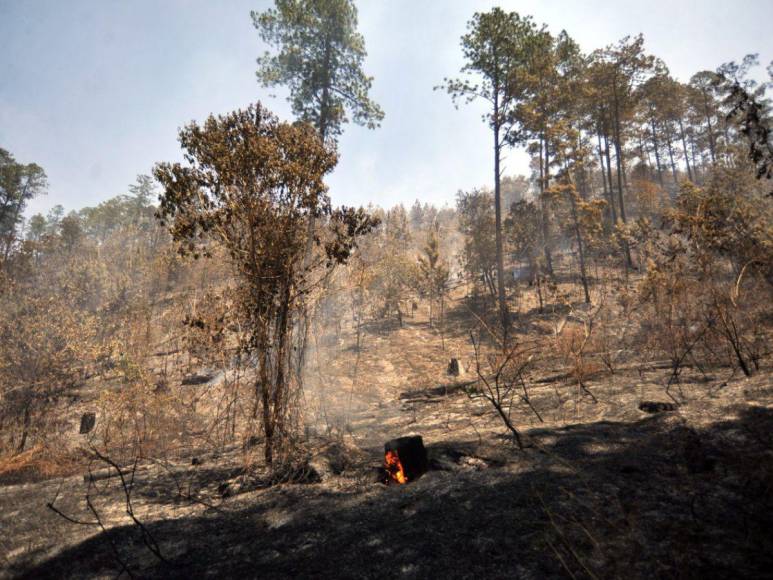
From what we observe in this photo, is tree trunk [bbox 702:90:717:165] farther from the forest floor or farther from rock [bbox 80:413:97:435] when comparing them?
rock [bbox 80:413:97:435]

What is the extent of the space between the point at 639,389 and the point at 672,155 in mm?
48606

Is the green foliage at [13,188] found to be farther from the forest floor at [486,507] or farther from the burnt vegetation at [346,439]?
the forest floor at [486,507]

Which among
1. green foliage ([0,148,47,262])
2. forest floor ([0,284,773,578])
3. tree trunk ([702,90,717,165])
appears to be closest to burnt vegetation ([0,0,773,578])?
forest floor ([0,284,773,578])

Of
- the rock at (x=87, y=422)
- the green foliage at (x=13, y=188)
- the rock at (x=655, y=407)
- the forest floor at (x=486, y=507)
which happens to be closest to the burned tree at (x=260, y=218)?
the forest floor at (x=486, y=507)

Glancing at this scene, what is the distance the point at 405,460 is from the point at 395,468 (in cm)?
18

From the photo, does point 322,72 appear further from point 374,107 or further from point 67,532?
point 67,532

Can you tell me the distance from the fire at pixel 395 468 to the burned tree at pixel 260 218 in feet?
5.50

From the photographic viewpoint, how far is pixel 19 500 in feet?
17.8

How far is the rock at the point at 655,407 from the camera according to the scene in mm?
4715

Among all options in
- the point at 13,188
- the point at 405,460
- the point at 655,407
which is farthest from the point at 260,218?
the point at 13,188

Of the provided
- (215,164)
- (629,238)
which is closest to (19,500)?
(215,164)

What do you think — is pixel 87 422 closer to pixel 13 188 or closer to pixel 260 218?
pixel 260 218

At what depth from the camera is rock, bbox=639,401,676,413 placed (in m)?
4.71

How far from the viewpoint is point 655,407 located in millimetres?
4840
